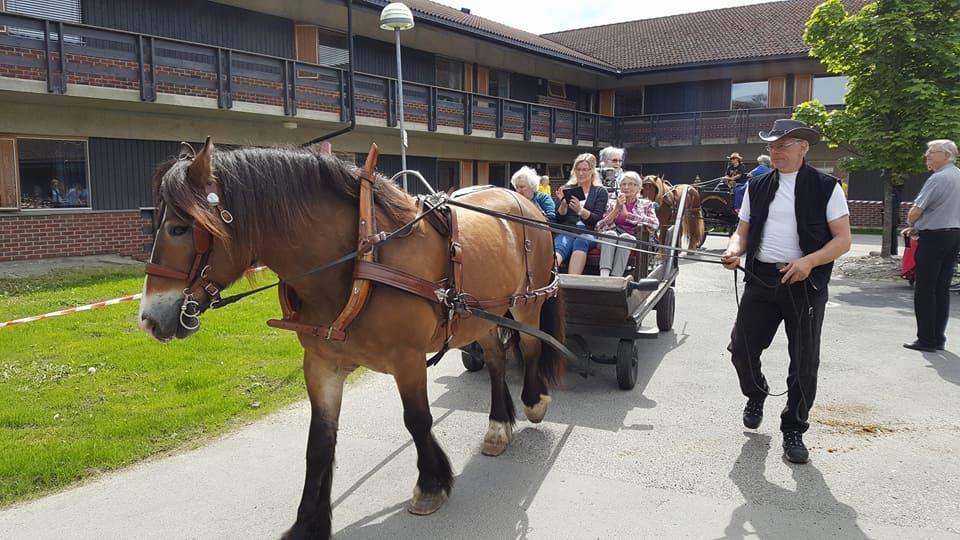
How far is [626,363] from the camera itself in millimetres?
5508

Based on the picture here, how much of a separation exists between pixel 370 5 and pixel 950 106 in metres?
13.3

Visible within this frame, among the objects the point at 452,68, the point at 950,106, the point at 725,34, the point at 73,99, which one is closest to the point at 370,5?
the point at 452,68

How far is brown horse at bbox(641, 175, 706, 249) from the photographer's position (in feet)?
38.0

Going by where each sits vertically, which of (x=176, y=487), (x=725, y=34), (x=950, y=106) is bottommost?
(x=176, y=487)

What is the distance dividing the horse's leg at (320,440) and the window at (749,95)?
2778cm

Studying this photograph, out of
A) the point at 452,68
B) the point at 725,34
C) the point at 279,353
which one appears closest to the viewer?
the point at 279,353

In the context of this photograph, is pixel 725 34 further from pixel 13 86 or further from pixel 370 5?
pixel 13 86

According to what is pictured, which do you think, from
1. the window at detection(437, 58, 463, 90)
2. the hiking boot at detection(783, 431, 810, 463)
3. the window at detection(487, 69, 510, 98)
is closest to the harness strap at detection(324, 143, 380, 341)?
the hiking boot at detection(783, 431, 810, 463)

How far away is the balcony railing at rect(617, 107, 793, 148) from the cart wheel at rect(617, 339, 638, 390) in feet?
70.6

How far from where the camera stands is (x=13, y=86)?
11172 millimetres

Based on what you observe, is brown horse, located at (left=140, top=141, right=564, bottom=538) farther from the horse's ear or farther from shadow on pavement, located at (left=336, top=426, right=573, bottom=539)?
shadow on pavement, located at (left=336, top=426, right=573, bottom=539)

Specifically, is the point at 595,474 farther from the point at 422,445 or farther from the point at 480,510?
the point at 422,445

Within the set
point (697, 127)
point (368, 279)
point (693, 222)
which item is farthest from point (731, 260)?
point (697, 127)

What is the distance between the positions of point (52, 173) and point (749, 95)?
25252 mm
